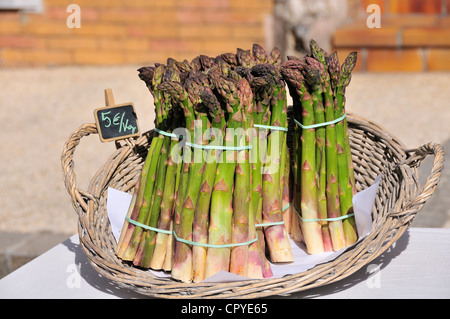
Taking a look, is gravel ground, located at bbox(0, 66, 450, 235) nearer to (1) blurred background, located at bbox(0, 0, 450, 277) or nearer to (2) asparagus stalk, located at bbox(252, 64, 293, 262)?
(1) blurred background, located at bbox(0, 0, 450, 277)

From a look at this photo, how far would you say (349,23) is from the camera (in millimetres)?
5805

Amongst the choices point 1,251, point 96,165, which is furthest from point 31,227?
point 96,165

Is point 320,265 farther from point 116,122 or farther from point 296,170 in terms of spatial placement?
point 116,122

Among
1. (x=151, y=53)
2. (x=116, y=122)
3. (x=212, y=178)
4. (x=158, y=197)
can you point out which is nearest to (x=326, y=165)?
(x=212, y=178)

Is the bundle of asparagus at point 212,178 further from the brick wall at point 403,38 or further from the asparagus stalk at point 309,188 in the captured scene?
the brick wall at point 403,38

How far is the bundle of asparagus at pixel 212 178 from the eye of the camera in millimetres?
1620

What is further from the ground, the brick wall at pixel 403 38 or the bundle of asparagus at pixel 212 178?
the brick wall at pixel 403 38

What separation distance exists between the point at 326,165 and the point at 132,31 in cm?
470

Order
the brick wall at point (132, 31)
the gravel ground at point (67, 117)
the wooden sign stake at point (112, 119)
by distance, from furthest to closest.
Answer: the brick wall at point (132, 31), the gravel ground at point (67, 117), the wooden sign stake at point (112, 119)

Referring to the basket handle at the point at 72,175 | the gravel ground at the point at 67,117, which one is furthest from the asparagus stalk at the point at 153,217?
the gravel ground at the point at 67,117

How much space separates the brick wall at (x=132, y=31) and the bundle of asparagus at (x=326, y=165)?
4150 millimetres

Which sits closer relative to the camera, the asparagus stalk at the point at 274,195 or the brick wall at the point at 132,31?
the asparagus stalk at the point at 274,195

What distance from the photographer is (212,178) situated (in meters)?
1.62

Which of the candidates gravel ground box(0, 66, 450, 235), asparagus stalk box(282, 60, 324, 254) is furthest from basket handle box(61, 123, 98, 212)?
gravel ground box(0, 66, 450, 235)
